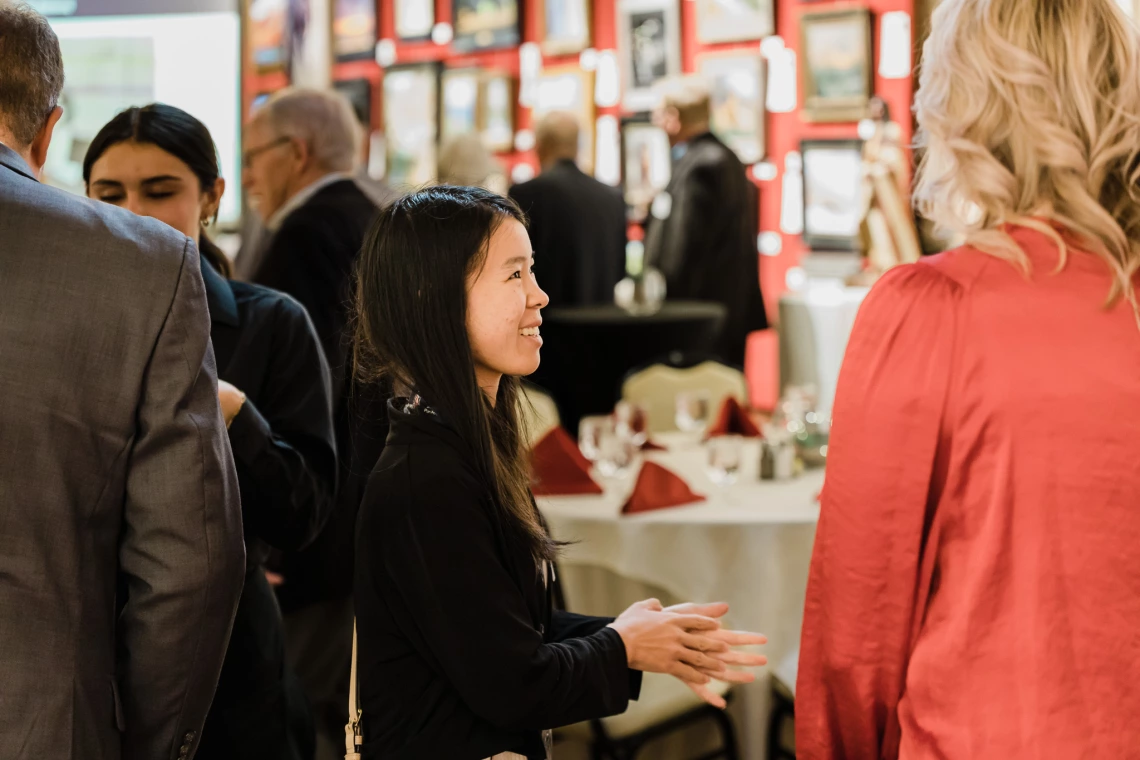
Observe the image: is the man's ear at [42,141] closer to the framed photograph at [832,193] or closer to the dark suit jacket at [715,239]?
the dark suit jacket at [715,239]

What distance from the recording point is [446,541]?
1374mm

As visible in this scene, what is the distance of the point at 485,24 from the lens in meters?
9.18

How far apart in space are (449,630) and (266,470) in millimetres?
596

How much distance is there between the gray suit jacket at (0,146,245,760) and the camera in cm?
131

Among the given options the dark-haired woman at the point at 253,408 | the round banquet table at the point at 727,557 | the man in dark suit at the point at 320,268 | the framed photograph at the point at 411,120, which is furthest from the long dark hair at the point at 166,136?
the framed photograph at the point at 411,120

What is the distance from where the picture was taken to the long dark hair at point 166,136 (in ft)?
6.41

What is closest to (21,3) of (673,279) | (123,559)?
(123,559)

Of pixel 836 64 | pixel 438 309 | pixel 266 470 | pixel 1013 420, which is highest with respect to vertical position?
pixel 836 64

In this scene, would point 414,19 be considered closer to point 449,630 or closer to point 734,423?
point 734,423

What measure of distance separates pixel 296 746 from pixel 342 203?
1538 mm

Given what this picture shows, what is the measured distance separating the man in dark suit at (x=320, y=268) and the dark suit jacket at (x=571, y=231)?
8.29 ft

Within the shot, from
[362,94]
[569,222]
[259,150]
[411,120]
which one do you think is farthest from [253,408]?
[362,94]

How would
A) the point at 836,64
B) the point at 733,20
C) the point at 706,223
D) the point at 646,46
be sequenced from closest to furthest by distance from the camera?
the point at 706,223 → the point at 836,64 → the point at 733,20 → the point at 646,46

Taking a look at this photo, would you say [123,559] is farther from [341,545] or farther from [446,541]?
[341,545]
